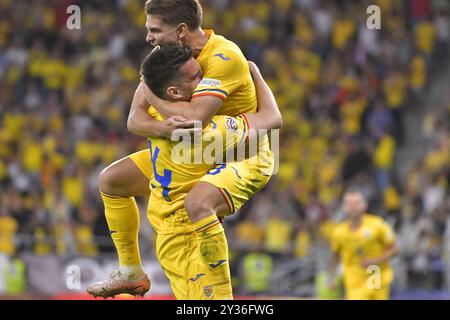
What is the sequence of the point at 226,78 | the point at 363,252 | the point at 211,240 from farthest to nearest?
the point at 363,252 < the point at 226,78 < the point at 211,240

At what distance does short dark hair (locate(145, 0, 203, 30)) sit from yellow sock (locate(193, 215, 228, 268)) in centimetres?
126

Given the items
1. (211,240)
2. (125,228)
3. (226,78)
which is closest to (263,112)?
(226,78)

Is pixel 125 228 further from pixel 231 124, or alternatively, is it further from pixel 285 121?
pixel 285 121

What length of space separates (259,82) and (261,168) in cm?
62

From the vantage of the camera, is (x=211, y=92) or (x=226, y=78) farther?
(x=226, y=78)

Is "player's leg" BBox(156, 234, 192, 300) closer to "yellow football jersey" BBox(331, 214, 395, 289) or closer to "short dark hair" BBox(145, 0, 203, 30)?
"short dark hair" BBox(145, 0, 203, 30)

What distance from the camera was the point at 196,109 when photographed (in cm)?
606

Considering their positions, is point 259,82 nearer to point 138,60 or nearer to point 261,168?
point 261,168

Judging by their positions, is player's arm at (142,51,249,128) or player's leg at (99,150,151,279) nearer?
player's arm at (142,51,249,128)

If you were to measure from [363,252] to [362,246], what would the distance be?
7 cm

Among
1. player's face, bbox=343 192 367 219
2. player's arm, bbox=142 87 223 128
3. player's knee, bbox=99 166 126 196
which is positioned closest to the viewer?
player's arm, bbox=142 87 223 128

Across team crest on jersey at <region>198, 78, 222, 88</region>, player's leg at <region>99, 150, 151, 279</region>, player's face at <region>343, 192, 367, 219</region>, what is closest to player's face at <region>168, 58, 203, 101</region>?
team crest on jersey at <region>198, 78, 222, 88</region>

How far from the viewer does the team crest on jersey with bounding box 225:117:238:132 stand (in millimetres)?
6238
